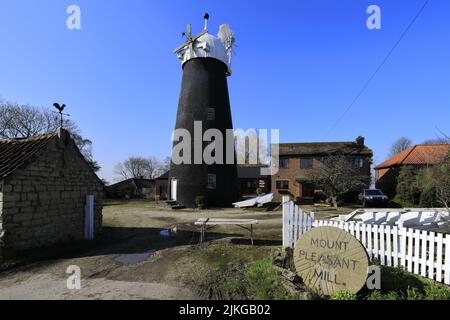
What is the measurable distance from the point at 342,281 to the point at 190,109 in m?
21.8

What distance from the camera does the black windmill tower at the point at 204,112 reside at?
A: 24266mm

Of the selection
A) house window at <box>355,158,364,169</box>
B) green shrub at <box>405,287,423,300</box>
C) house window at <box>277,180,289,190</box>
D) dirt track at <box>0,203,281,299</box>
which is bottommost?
dirt track at <box>0,203,281,299</box>

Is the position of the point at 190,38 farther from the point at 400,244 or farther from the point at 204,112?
the point at 400,244

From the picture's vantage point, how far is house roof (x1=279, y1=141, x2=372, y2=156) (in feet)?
99.8

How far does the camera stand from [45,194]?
355 inches

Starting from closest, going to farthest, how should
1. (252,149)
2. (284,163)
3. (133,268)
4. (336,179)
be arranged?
(133,268)
(336,179)
(284,163)
(252,149)

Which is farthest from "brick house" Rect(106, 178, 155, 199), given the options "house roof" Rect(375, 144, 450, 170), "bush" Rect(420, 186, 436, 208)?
"bush" Rect(420, 186, 436, 208)

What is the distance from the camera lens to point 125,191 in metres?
43.6

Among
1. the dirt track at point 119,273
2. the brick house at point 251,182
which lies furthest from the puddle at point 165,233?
the brick house at point 251,182

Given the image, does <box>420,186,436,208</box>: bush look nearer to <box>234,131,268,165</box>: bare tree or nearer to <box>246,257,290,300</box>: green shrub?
<box>246,257,290,300</box>: green shrub

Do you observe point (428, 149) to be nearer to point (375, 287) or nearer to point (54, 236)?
point (375, 287)

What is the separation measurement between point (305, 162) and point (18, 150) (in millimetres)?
27851

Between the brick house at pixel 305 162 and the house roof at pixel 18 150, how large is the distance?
992 inches
